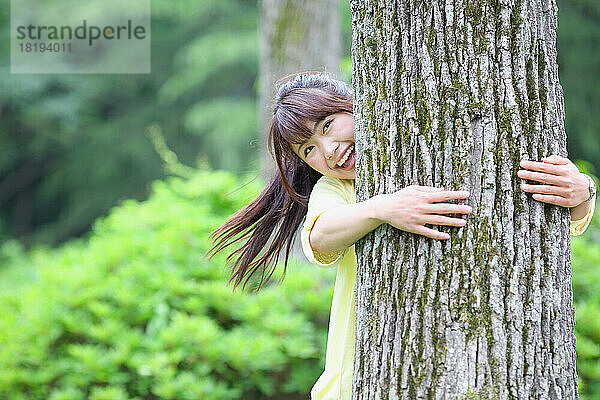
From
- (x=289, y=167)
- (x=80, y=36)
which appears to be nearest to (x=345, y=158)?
(x=289, y=167)

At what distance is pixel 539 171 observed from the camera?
165 cm

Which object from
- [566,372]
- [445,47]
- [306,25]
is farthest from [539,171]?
[306,25]

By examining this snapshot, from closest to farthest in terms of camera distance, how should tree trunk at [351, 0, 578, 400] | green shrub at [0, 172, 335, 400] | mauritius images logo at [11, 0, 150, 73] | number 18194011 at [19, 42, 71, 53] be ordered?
tree trunk at [351, 0, 578, 400], green shrub at [0, 172, 335, 400], mauritius images logo at [11, 0, 150, 73], number 18194011 at [19, 42, 71, 53]

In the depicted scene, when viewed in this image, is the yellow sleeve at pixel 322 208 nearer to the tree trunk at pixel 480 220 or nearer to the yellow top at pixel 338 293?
the yellow top at pixel 338 293

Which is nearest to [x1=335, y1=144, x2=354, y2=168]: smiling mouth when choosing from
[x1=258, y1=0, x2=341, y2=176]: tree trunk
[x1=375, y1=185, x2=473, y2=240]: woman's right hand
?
[x1=375, y1=185, x2=473, y2=240]: woman's right hand

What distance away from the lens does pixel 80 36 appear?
1246cm

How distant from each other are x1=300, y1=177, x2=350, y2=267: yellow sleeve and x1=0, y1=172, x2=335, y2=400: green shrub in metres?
1.47

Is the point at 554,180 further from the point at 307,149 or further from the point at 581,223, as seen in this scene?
the point at 307,149

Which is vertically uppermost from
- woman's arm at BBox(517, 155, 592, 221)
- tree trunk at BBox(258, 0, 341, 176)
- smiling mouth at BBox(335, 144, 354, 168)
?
tree trunk at BBox(258, 0, 341, 176)

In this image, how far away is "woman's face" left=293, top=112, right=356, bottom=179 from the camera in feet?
6.48

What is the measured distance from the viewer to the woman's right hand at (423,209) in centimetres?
163

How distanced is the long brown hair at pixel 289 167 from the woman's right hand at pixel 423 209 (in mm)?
426

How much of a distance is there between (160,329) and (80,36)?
1005 centimetres

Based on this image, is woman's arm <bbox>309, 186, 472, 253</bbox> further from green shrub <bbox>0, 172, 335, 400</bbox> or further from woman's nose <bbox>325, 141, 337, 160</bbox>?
green shrub <bbox>0, 172, 335, 400</bbox>
